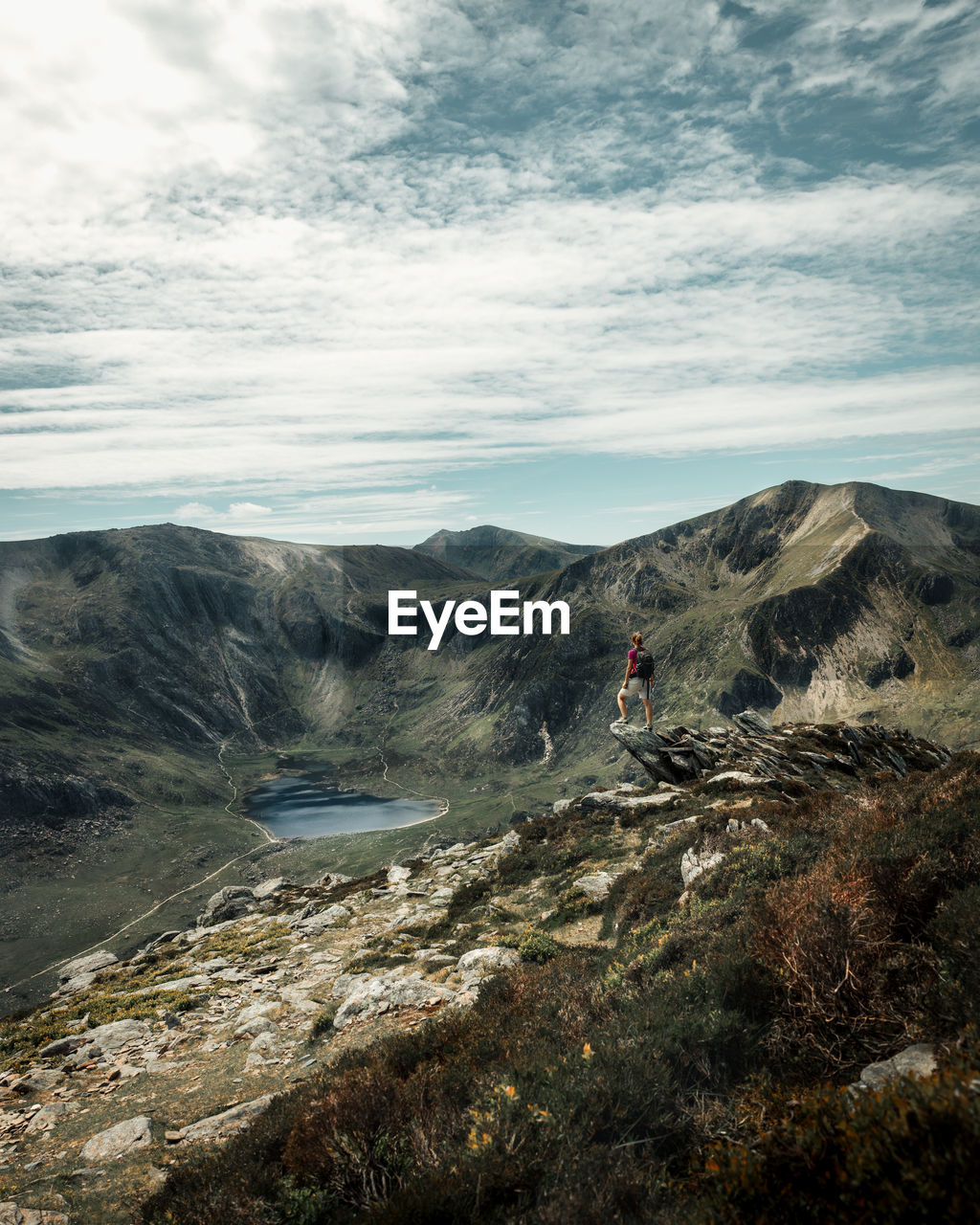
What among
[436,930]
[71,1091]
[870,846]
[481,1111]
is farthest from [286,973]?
[870,846]

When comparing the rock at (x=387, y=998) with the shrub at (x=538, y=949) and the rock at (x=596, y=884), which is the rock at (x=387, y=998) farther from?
the rock at (x=596, y=884)

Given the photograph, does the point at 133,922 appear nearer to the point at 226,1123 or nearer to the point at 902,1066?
the point at 226,1123

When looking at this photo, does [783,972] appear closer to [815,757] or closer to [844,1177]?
[844,1177]

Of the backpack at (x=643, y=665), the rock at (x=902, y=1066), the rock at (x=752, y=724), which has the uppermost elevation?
the rock at (x=902, y=1066)

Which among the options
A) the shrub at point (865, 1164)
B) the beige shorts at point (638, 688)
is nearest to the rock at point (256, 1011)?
the shrub at point (865, 1164)

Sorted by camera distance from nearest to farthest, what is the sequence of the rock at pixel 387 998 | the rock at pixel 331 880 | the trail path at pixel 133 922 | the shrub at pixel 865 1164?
the shrub at pixel 865 1164 → the rock at pixel 387 998 → the rock at pixel 331 880 → the trail path at pixel 133 922

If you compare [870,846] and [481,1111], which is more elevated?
[870,846]
